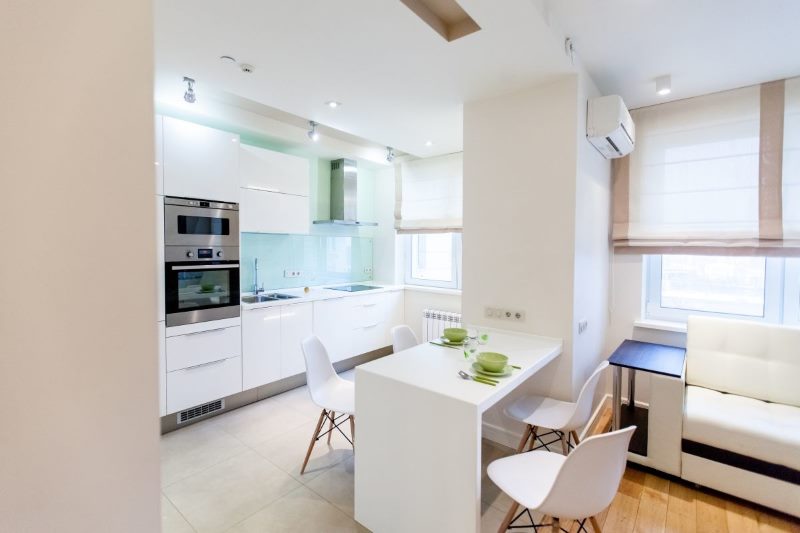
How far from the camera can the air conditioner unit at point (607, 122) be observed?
2291mm

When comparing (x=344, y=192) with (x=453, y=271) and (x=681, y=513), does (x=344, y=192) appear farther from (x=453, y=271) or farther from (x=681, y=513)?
(x=681, y=513)

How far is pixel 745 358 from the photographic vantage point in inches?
95.6

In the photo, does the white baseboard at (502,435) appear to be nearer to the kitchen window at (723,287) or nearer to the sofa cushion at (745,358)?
the sofa cushion at (745,358)

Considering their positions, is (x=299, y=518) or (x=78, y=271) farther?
(x=299, y=518)

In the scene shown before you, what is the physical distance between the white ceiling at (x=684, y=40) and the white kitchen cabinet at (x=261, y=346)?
2.97 meters

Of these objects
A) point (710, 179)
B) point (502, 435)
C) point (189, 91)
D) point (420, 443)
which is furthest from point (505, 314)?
point (189, 91)

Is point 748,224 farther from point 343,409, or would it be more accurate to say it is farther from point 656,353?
point 343,409

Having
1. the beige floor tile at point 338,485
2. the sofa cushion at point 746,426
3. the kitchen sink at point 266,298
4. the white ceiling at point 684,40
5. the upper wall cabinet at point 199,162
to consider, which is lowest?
the beige floor tile at point 338,485

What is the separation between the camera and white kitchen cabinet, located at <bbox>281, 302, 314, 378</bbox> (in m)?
3.41

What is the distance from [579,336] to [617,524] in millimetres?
1024

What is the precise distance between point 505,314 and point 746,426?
4.61 feet

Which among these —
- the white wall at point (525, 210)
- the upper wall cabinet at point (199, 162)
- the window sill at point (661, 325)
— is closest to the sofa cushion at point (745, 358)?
the window sill at point (661, 325)

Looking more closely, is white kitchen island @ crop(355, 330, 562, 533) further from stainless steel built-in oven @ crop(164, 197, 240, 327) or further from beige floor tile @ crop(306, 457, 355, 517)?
stainless steel built-in oven @ crop(164, 197, 240, 327)

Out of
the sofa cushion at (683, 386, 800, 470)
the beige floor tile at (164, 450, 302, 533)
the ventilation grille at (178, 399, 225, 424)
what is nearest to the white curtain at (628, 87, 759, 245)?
the sofa cushion at (683, 386, 800, 470)
